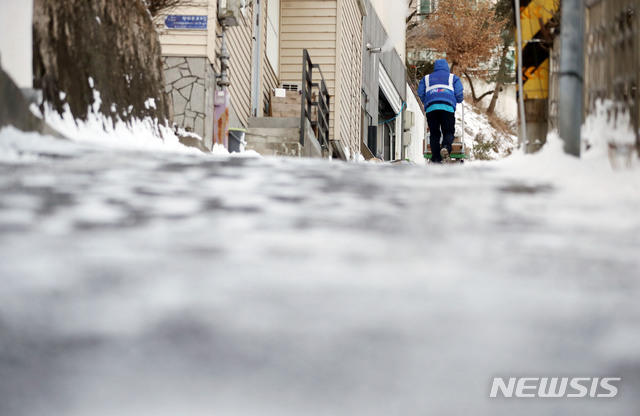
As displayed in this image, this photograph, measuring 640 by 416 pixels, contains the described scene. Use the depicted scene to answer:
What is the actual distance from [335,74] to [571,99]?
1318 cm

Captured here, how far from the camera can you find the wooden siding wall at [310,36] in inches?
675

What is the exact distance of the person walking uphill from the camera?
10617 millimetres

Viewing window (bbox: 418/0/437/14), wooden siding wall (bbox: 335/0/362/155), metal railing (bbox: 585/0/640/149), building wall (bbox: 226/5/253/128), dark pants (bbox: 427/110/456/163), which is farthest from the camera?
window (bbox: 418/0/437/14)

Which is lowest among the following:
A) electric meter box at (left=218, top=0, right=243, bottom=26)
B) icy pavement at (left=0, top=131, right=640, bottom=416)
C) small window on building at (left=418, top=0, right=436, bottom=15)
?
icy pavement at (left=0, top=131, right=640, bottom=416)

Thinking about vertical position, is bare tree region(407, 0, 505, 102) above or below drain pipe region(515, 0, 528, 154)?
above

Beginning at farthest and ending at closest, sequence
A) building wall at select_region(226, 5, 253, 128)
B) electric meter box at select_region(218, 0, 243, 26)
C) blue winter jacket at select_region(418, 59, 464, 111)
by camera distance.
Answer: building wall at select_region(226, 5, 253, 128) → electric meter box at select_region(218, 0, 243, 26) → blue winter jacket at select_region(418, 59, 464, 111)

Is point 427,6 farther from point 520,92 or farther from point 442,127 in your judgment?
point 520,92

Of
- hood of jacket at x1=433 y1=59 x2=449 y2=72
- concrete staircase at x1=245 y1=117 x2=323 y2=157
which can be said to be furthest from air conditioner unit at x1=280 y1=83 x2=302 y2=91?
hood of jacket at x1=433 y1=59 x2=449 y2=72

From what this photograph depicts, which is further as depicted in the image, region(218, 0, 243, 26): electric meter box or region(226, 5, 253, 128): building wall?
region(226, 5, 253, 128): building wall

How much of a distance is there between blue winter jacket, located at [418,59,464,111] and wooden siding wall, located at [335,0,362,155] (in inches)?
260

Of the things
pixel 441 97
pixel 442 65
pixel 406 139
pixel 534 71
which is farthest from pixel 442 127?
pixel 406 139

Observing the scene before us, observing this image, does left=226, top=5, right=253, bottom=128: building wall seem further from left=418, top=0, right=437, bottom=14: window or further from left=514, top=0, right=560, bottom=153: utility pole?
left=418, top=0, right=437, bottom=14: window

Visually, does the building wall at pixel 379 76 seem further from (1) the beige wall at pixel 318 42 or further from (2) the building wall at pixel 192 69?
(2) the building wall at pixel 192 69

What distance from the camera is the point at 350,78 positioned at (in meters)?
19.6
